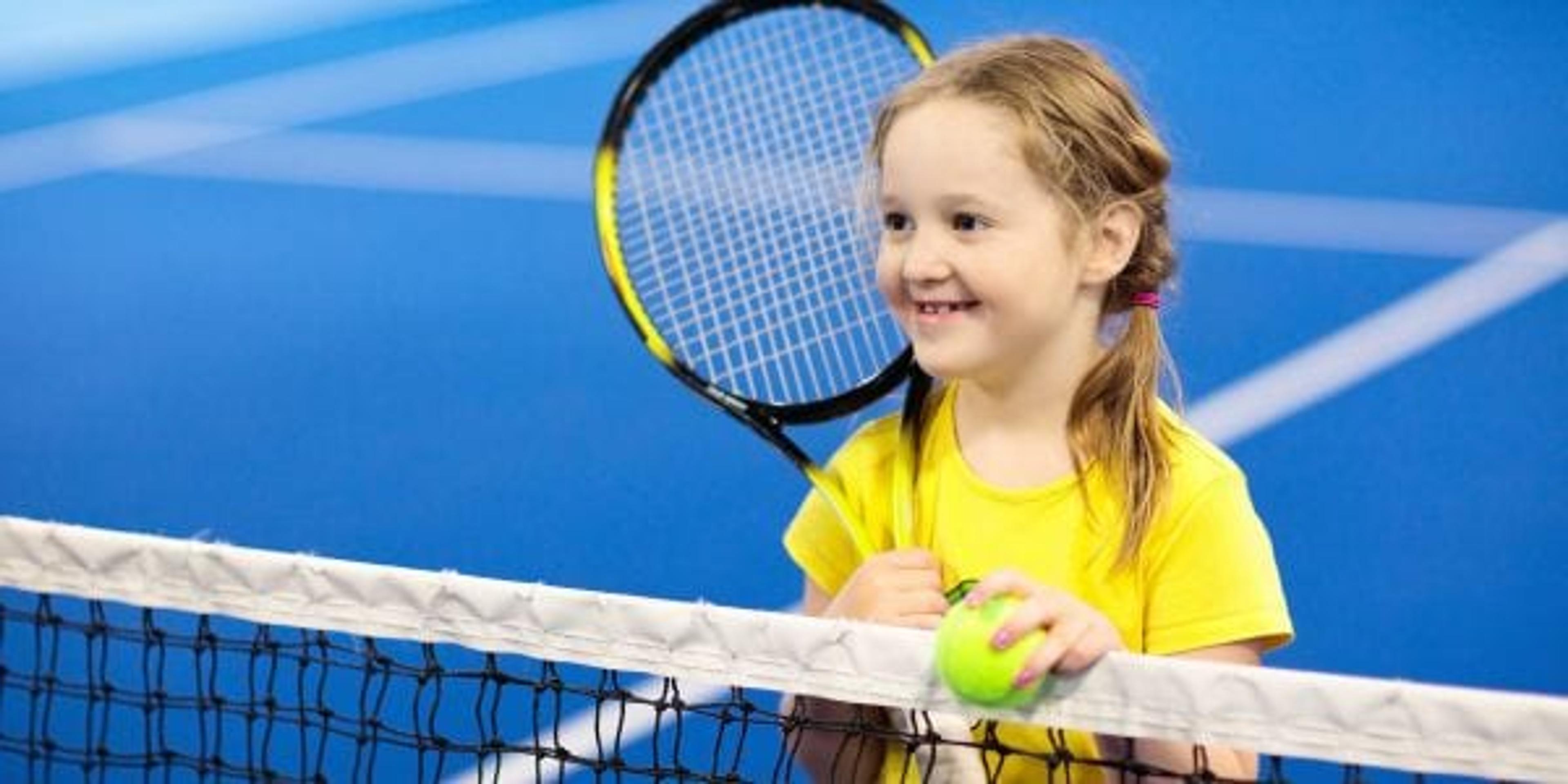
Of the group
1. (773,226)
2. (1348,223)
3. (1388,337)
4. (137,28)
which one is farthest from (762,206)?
(137,28)

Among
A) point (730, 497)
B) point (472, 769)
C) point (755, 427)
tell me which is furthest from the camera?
point (730, 497)

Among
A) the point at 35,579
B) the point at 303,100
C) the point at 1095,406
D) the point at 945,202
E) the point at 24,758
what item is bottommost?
the point at 24,758

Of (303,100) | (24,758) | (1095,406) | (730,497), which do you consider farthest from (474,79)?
(1095,406)

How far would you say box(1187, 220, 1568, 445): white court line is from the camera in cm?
438

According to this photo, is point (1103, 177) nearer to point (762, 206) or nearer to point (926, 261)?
point (926, 261)

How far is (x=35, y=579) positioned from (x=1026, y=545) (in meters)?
0.89

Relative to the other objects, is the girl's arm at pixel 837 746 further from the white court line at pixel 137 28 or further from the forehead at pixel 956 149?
the white court line at pixel 137 28

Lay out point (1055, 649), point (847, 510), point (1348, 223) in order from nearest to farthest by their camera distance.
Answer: point (1055, 649), point (847, 510), point (1348, 223)

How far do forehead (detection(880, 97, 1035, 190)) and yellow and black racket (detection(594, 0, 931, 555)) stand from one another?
219mm

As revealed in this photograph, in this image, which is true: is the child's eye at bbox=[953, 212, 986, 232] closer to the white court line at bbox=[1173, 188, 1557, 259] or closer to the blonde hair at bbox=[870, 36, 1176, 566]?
the blonde hair at bbox=[870, 36, 1176, 566]

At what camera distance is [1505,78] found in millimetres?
5508

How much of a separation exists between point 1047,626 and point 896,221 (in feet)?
1.31

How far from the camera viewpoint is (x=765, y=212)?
10.3 feet

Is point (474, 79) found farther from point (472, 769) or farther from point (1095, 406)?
point (1095, 406)
